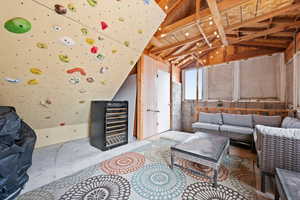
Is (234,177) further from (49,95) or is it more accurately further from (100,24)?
(49,95)

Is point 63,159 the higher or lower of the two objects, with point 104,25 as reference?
lower

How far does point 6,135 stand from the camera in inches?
50.4

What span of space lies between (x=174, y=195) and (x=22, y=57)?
2.59m

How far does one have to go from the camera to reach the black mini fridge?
252 cm

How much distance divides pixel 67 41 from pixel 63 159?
2109 mm

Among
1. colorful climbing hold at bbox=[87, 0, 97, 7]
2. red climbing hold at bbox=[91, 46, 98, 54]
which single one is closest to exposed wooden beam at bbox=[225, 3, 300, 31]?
colorful climbing hold at bbox=[87, 0, 97, 7]

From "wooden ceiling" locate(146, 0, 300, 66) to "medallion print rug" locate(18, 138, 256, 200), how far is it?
265 centimetres

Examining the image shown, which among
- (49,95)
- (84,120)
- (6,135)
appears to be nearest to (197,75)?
(84,120)

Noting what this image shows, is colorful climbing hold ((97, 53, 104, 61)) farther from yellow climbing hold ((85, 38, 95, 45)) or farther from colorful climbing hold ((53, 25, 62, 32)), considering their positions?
colorful climbing hold ((53, 25, 62, 32))

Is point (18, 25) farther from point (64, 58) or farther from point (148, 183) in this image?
point (148, 183)

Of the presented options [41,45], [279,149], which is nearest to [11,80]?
[41,45]

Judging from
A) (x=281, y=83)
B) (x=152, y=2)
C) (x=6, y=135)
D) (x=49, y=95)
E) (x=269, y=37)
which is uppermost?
(x=269, y=37)

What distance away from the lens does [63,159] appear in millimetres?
2148

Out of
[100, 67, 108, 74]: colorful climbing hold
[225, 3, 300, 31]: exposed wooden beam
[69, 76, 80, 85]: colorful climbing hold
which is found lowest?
[69, 76, 80, 85]: colorful climbing hold
